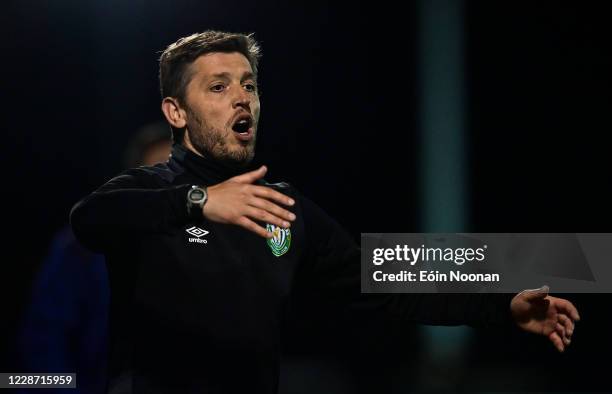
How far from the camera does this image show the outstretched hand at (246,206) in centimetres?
203

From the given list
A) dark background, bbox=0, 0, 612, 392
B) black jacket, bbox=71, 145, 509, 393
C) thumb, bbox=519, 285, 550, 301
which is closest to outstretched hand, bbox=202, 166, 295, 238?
black jacket, bbox=71, 145, 509, 393

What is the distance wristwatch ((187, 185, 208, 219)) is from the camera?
6.93ft

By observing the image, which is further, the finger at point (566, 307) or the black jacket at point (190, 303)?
the finger at point (566, 307)

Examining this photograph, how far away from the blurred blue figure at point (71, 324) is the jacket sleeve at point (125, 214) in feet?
3.43

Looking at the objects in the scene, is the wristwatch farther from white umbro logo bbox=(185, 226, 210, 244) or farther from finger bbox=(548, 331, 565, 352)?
finger bbox=(548, 331, 565, 352)

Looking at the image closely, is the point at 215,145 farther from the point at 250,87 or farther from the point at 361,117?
the point at 361,117

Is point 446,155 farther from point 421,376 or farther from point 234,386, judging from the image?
point 234,386

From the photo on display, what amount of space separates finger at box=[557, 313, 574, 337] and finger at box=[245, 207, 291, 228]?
3.70 ft

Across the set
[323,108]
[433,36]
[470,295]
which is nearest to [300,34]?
[323,108]

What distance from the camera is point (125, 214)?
7.19ft

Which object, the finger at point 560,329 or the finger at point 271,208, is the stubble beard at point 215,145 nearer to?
the finger at point 271,208

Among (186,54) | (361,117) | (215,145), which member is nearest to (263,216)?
(215,145)

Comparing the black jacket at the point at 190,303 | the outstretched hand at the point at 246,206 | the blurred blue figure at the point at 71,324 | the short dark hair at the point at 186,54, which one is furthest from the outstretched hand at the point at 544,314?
the blurred blue figure at the point at 71,324

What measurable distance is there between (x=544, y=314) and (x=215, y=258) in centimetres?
108
